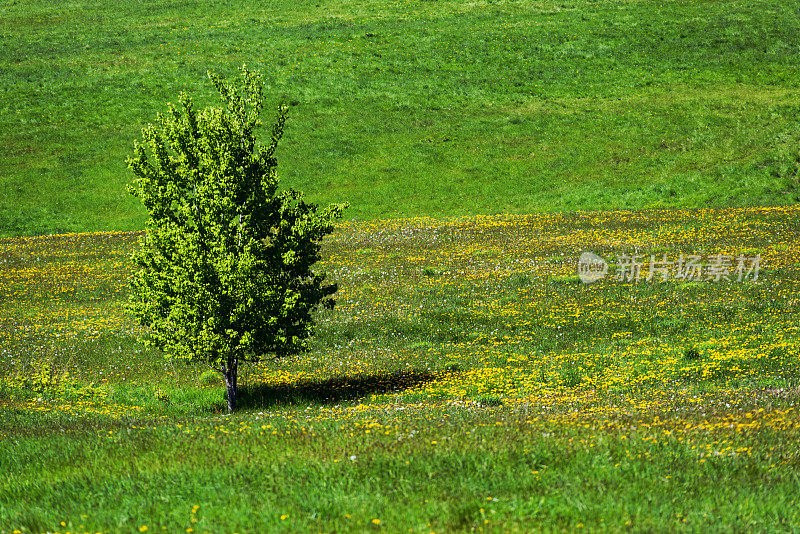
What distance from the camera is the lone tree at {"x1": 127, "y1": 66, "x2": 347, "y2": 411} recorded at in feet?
52.0

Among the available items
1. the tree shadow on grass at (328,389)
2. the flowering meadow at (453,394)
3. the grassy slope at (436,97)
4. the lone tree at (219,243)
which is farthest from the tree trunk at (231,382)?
the grassy slope at (436,97)

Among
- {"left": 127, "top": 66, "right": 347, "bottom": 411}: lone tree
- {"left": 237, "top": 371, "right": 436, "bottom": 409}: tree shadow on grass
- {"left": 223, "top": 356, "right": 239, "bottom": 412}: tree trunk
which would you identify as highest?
{"left": 127, "top": 66, "right": 347, "bottom": 411}: lone tree

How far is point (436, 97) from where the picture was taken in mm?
68375

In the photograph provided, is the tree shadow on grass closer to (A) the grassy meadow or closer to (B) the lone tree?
(A) the grassy meadow

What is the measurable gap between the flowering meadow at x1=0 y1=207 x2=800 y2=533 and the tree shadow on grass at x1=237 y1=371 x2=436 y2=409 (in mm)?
104

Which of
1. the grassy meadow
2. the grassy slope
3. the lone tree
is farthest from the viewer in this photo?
the grassy slope

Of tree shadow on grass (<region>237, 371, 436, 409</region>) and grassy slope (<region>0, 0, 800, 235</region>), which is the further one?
grassy slope (<region>0, 0, 800, 235</region>)

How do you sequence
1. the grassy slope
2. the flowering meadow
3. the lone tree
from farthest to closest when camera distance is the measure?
the grassy slope, the lone tree, the flowering meadow

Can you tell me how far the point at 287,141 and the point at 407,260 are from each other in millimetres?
30997

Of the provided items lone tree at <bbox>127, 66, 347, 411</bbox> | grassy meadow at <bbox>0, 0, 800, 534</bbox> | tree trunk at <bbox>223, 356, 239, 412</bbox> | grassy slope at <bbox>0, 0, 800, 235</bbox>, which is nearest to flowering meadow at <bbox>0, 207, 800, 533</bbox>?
grassy meadow at <bbox>0, 0, 800, 534</bbox>

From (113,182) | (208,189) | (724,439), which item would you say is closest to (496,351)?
(208,189)

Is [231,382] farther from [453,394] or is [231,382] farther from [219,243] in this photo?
[453,394]

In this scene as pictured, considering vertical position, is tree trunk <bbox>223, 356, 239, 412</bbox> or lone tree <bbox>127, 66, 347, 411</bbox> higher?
lone tree <bbox>127, 66, 347, 411</bbox>

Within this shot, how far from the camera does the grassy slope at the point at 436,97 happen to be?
2048 inches
